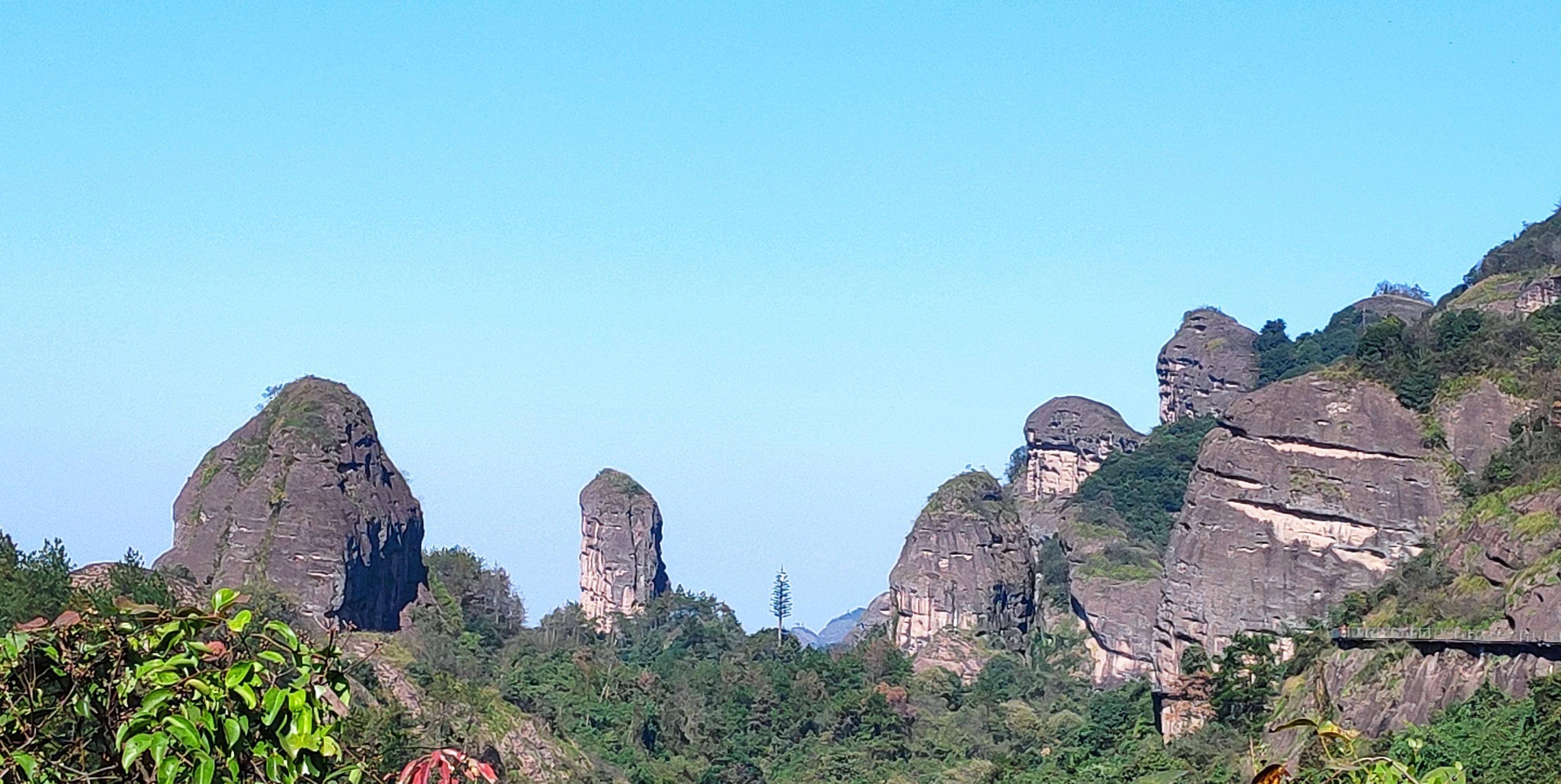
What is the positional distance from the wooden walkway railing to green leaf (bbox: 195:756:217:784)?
33.2 m

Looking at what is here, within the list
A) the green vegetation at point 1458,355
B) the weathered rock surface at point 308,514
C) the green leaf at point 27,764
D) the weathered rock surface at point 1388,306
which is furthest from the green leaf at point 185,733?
the weathered rock surface at point 1388,306

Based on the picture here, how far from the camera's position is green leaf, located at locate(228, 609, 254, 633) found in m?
5.02

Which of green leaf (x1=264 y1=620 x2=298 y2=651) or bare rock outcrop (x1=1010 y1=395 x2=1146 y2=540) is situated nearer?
green leaf (x1=264 y1=620 x2=298 y2=651)

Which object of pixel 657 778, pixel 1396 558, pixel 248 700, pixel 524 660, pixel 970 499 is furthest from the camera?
pixel 970 499

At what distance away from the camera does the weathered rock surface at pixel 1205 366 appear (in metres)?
107

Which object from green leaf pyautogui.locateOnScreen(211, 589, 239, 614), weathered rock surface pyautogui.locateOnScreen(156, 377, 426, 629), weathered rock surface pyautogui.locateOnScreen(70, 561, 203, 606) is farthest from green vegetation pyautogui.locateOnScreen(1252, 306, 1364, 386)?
green leaf pyautogui.locateOnScreen(211, 589, 239, 614)

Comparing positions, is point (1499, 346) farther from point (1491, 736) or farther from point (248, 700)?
point (248, 700)

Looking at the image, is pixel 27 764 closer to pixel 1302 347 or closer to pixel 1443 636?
pixel 1443 636

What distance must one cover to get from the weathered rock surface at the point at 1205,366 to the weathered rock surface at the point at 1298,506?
49.2m

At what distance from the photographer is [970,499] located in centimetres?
8894

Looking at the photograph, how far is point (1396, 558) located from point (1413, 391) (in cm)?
469

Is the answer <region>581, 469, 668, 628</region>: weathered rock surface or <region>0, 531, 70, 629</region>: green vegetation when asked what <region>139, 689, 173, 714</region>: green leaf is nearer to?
<region>0, 531, 70, 629</region>: green vegetation

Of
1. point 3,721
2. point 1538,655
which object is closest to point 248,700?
point 3,721

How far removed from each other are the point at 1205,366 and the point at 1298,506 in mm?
54257
